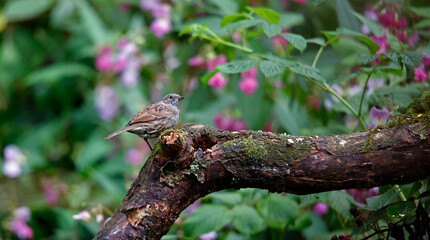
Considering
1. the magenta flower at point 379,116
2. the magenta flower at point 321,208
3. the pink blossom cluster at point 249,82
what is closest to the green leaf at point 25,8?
the pink blossom cluster at point 249,82

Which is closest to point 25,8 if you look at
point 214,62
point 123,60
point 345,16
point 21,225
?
point 123,60

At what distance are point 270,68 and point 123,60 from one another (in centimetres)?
268

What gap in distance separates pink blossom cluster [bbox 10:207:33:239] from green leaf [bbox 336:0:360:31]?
3.26m

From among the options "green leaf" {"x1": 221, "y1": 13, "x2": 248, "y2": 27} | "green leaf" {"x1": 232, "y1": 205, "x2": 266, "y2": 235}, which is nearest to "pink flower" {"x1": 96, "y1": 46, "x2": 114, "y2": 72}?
"green leaf" {"x1": 221, "y1": 13, "x2": 248, "y2": 27}

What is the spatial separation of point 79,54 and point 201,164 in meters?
4.64

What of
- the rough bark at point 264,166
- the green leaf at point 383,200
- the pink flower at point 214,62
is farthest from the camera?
the pink flower at point 214,62

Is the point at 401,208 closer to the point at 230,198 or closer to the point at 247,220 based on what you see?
the point at 247,220

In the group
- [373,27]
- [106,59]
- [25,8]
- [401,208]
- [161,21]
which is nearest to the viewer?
[401,208]

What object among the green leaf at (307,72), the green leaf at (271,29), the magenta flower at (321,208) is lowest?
the magenta flower at (321,208)

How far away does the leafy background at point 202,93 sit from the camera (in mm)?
2615

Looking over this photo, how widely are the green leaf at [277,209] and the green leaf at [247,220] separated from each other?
0.05 meters

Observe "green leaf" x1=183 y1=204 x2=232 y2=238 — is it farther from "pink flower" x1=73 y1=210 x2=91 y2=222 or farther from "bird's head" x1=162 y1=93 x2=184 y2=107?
"bird's head" x1=162 y1=93 x2=184 y2=107

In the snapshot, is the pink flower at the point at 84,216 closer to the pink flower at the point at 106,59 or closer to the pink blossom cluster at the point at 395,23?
the pink blossom cluster at the point at 395,23

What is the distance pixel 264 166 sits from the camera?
2148 mm
